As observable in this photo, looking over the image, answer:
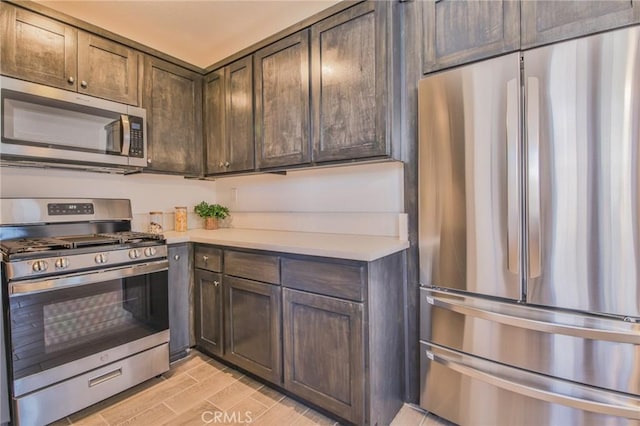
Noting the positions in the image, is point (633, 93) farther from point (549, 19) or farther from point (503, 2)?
point (503, 2)

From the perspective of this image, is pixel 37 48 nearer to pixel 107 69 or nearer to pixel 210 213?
pixel 107 69

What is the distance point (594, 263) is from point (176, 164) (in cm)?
268

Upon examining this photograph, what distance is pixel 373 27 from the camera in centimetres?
163

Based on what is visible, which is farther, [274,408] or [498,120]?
[274,408]

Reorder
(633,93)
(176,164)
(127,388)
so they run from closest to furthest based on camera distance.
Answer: (633,93), (127,388), (176,164)

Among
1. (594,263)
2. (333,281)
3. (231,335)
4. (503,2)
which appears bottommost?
(231,335)

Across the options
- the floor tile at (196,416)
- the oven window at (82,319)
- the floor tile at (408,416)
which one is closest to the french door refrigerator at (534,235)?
the floor tile at (408,416)

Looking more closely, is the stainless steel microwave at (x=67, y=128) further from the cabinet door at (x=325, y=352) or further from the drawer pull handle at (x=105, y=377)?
the cabinet door at (x=325, y=352)

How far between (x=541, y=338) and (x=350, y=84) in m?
1.58

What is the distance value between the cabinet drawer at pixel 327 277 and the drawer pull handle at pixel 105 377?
1133 mm

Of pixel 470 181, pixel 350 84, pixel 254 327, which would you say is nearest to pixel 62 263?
pixel 254 327

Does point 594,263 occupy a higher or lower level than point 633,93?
lower

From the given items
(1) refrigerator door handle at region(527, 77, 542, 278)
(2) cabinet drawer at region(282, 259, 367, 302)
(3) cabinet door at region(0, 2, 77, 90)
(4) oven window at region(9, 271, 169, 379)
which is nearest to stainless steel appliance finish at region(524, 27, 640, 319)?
(1) refrigerator door handle at region(527, 77, 542, 278)

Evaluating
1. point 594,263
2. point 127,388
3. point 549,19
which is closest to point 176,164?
point 127,388
